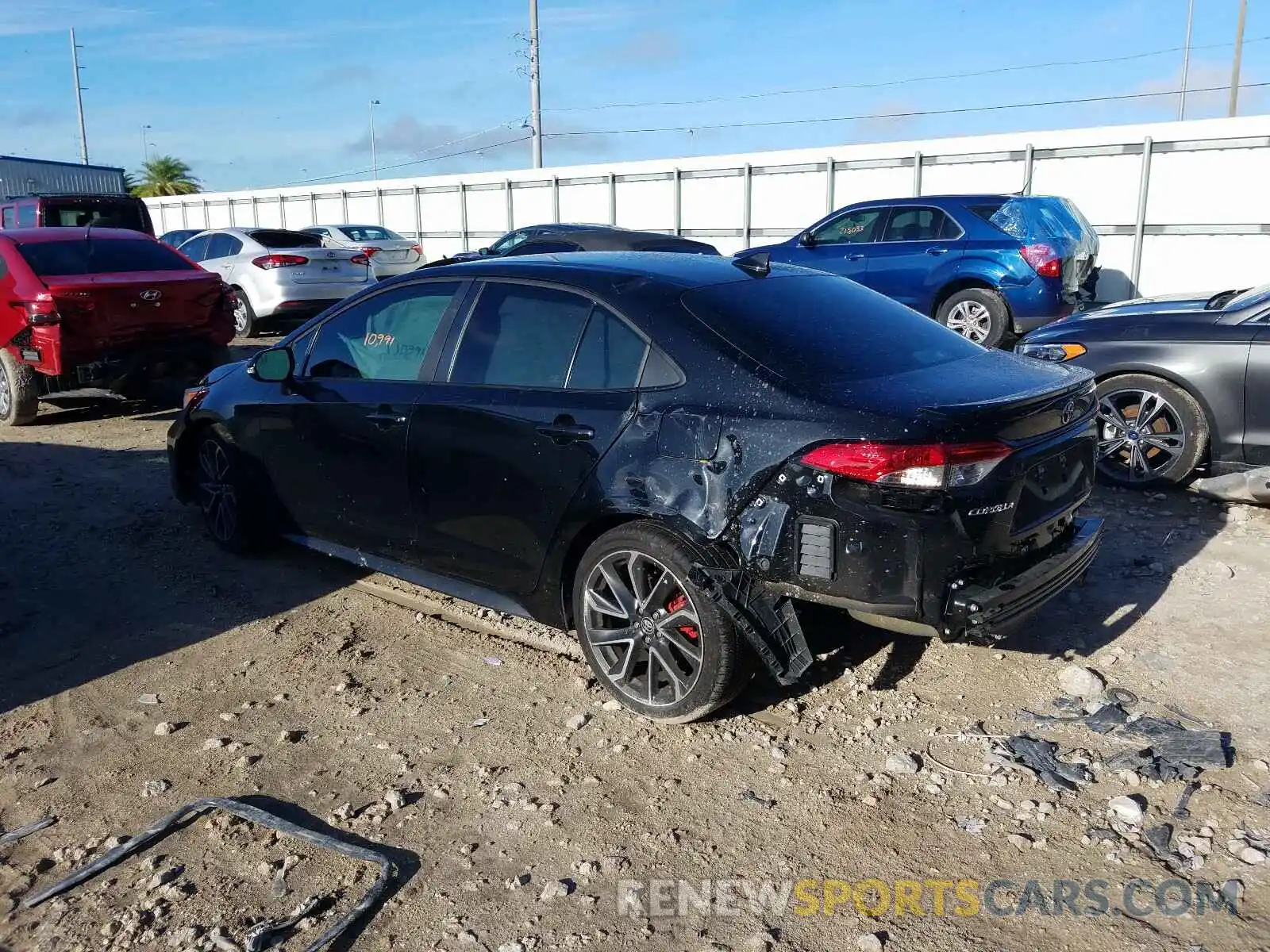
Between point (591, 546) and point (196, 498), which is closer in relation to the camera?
point (591, 546)

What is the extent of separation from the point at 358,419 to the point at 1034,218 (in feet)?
28.0

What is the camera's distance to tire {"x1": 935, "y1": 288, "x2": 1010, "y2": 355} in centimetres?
1090

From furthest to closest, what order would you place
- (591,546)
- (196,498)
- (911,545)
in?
(196,498)
(591,546)
(911,545)

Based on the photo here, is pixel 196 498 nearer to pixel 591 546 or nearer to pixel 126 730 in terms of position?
pixel 126 730

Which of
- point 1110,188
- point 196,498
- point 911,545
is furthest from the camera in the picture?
point 1110,188

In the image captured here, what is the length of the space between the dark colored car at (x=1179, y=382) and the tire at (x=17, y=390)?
8230mm

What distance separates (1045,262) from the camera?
1063 centimetres

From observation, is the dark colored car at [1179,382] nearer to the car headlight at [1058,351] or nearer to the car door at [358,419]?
the car headlight at [1058,351]

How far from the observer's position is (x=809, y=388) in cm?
357

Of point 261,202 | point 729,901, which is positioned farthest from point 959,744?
point 261,202

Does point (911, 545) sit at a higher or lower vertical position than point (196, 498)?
higher

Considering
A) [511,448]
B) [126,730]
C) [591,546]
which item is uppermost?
[511,448]

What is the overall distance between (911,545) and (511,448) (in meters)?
1.64

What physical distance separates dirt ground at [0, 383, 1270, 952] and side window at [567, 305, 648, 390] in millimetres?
1143
